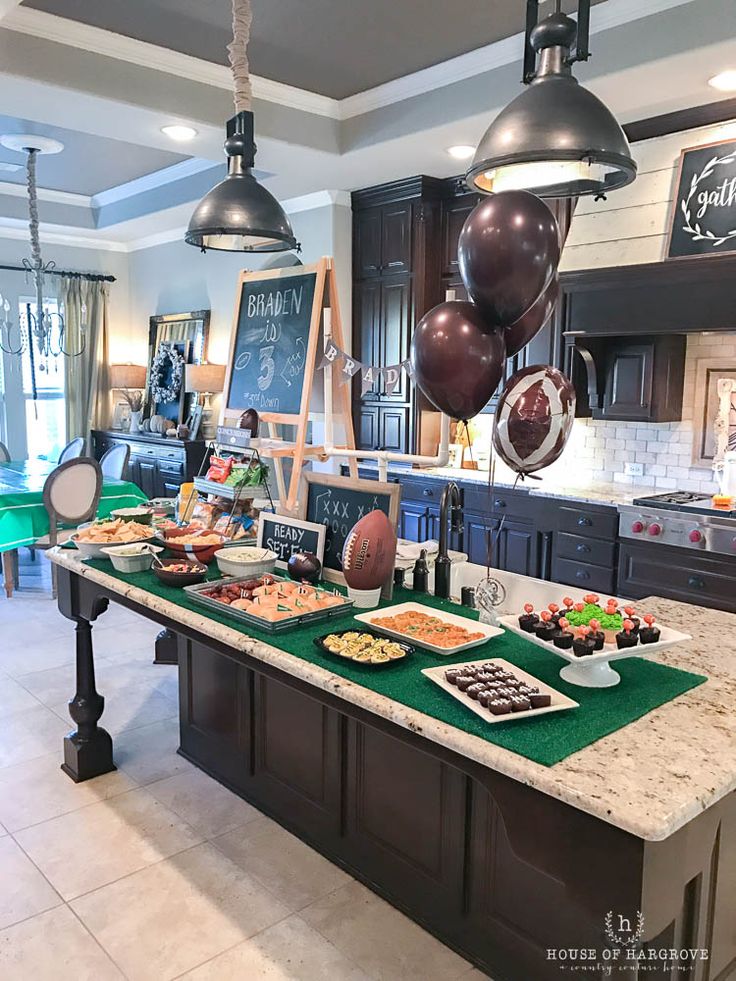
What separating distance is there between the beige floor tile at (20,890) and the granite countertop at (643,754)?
3.77ft

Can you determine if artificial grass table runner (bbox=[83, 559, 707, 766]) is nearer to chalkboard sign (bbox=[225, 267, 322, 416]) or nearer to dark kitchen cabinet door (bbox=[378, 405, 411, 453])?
chalkboard sign (bbox=[225, 267, 322, 416])

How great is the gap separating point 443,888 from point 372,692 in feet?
2.84

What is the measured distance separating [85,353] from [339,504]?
6.49 meters

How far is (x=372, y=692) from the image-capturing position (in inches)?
65.9

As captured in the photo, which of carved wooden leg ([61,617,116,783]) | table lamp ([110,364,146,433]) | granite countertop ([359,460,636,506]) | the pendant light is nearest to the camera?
the pendant light

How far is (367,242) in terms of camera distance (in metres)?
5.82

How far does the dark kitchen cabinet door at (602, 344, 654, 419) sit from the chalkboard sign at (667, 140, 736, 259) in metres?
0.59

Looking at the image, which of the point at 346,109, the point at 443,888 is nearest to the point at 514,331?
the point at 443,888

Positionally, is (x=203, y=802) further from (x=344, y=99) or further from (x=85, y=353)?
(x=85, y=353)

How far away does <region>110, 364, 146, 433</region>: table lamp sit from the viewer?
7.98 meters

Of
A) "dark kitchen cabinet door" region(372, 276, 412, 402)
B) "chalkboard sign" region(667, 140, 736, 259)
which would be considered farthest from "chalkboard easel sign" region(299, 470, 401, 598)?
"dark kitchen cabinet door" region(372, 276, 412, 402)

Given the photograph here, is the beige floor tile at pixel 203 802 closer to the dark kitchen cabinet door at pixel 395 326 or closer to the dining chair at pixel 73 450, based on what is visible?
the dark kitchen cabinet door at pixel 395 326

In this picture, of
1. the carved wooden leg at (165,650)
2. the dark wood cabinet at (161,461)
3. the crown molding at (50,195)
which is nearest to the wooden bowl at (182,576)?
the carved wooden leg at (165,650)

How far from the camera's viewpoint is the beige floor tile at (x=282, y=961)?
210 centimetres
